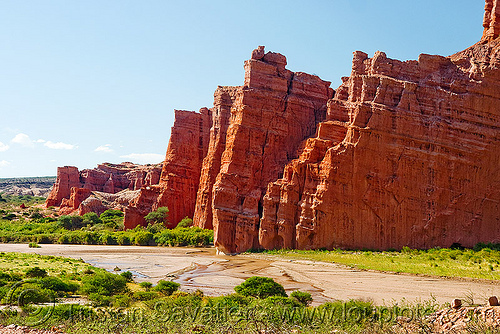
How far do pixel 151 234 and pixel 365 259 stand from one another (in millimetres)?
35979

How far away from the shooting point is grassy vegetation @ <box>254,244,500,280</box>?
31.8 m

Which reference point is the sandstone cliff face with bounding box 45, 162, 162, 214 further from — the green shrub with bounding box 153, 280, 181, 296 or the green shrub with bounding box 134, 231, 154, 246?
the green shrub with bounding box 153, 280, 181, 296

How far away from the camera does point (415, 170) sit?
4525 centimetres

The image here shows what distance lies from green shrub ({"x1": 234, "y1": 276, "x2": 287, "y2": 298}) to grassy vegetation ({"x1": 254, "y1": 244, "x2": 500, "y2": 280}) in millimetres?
12396

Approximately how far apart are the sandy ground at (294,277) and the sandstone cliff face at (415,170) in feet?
27.2

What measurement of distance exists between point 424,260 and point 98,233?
48.6m

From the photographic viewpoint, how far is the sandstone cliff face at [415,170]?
148ft

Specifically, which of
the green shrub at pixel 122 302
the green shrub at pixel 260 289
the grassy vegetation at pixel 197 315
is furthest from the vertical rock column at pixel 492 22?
the green shrub at pixel 122 302

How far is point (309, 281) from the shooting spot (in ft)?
103

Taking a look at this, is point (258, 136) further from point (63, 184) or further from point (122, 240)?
point (63, 184)

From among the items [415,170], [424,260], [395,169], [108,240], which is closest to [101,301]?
[424,260]

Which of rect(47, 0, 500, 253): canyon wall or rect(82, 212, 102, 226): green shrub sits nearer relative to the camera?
rect(47, 0, 500, 253): canyon wall

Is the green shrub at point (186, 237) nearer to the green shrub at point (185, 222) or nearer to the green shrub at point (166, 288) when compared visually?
the green shrub at point (185, 222)

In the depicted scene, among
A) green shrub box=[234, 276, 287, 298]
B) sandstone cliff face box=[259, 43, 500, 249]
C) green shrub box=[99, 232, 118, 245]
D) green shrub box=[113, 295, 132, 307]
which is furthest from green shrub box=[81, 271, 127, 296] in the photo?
green shrub box=[99, 232, 118, 245]
